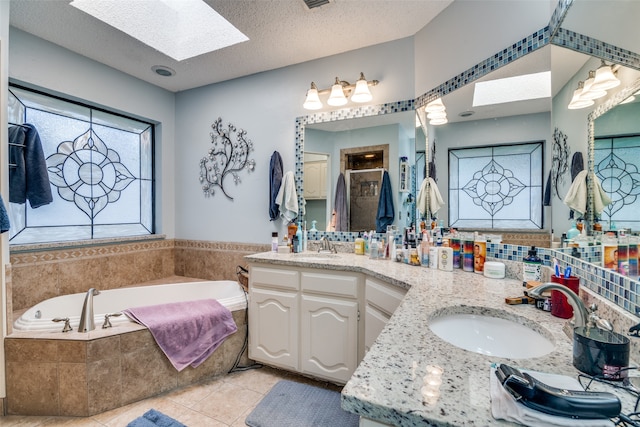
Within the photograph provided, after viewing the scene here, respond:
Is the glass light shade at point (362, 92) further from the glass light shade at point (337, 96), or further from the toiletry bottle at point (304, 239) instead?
the toiletry bottle at point (304, 239)

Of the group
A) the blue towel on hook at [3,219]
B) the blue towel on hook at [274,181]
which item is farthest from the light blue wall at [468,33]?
the blue towel on hook at [3,219]

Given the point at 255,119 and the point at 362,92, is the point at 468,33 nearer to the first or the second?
the point at 362,92

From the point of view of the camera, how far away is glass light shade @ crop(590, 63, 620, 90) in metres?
1.03

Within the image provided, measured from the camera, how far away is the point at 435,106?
6.76ft

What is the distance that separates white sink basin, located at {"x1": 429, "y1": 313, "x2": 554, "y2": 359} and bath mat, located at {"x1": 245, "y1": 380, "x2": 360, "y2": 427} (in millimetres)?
994

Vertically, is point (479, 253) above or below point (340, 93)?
below

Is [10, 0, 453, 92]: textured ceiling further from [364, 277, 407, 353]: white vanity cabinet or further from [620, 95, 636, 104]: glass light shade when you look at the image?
[364, 277, 407, 353]: white vanity cabinet

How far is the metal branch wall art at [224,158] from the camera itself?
9.85 ft

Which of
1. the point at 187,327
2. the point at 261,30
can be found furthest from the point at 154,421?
the point at 261,30

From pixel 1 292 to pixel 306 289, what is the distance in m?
1.75

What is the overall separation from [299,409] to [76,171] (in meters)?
2.73

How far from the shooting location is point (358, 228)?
Result: 2492mm

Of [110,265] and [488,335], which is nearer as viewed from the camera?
[488,335]

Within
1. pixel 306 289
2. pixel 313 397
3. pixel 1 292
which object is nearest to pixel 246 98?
pixel 306 289
